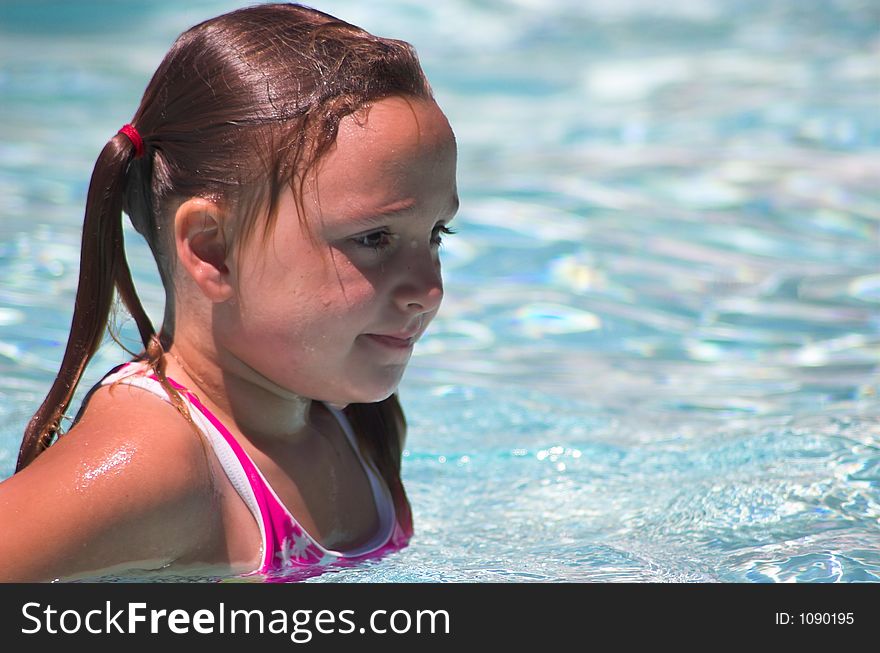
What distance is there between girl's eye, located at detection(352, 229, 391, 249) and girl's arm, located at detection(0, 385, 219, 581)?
18.3 inches

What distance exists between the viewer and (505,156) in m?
6.61

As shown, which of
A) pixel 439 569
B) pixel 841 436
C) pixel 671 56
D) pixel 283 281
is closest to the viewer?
pixel 283 281

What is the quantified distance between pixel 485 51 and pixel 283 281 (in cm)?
685

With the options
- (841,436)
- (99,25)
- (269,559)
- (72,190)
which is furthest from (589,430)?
(99,25)

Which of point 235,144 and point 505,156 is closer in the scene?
point 235,144

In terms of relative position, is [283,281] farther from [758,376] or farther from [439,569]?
[758,376]

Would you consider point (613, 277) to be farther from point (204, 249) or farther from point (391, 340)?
point (204, 249)

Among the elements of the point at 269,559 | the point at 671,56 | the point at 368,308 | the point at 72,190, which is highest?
the point at 671,56

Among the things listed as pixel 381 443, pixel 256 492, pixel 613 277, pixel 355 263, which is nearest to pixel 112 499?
pixel 256 492

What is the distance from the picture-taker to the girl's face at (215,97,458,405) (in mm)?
2299

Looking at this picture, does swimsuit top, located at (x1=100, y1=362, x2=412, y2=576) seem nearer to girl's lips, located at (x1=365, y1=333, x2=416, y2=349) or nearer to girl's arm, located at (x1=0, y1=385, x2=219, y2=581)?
girl's arm, located at (x1=0, y1=385, x2=219, y2=581)

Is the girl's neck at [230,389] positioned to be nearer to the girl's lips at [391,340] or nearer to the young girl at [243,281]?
the young girl at [243,281]

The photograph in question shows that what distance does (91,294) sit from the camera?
97.5 inches

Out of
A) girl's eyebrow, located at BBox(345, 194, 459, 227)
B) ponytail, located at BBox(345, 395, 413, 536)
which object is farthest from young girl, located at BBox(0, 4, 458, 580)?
ponytail, located at BBox(345, 395, 413, 536)
